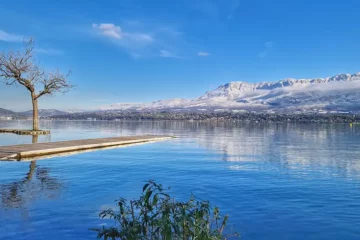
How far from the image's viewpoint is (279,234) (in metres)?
9.69

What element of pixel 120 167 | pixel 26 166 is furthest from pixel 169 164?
pixel 26 166

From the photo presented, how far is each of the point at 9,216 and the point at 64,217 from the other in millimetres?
1595

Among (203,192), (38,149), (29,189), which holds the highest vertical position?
(38,149)

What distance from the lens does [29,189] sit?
13781mm

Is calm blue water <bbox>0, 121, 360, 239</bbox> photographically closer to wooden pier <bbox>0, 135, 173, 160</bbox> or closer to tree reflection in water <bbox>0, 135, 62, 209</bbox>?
tree reflection in water <bbox>0, 135, 62, 209</bbox>

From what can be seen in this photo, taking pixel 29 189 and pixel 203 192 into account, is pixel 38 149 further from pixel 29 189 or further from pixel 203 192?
pixel 203 192

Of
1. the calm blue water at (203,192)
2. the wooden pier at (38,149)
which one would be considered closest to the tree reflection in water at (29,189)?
the calm blue water at (203,192)

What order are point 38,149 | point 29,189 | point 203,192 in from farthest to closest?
point 38,149
point 203,192
point 29,189

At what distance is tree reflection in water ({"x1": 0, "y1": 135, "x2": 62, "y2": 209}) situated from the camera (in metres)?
11.9

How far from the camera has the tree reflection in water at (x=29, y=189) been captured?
11.9 meters

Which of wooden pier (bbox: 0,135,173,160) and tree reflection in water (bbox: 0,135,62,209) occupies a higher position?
wooden pier (bbox: 0,135,173,160)

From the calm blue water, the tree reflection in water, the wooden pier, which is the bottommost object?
the calm blue water

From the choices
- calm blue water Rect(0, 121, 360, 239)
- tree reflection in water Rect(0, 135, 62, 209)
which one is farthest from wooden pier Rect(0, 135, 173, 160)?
tree reflection in water Rect(0, 135, 62, 209)

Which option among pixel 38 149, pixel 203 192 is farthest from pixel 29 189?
pixel 38 149
